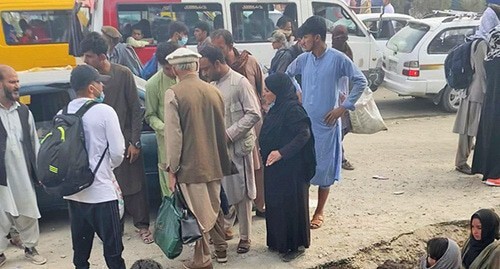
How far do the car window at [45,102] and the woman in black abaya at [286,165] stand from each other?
2.03 meters

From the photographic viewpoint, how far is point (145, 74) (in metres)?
6.78

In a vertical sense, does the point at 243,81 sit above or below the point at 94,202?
above

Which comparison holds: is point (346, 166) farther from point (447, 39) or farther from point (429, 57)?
point (447, 39)

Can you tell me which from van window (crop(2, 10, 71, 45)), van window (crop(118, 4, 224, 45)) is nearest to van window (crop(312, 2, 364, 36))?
van window (crop(118, 4, 224, 45))

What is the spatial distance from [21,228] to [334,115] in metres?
2.66

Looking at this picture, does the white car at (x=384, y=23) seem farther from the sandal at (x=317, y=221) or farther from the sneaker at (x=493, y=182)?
the sandal at (x=317, y=221)

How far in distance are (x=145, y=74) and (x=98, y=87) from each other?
121 inches

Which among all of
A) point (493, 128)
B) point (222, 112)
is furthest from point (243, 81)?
point (493, 128)

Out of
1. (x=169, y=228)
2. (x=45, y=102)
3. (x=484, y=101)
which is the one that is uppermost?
(x=45, y=102)

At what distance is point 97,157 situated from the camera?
3.69 m

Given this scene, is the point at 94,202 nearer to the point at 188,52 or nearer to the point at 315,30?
the point at 188,52

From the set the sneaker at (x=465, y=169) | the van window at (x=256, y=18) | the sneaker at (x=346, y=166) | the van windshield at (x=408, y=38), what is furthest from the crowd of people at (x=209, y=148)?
the van windshield at (x=408, y=38)

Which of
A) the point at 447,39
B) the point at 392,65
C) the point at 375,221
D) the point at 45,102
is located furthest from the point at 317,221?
the point at 447,39

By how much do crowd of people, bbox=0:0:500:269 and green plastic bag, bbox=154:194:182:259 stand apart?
0.12 metres
